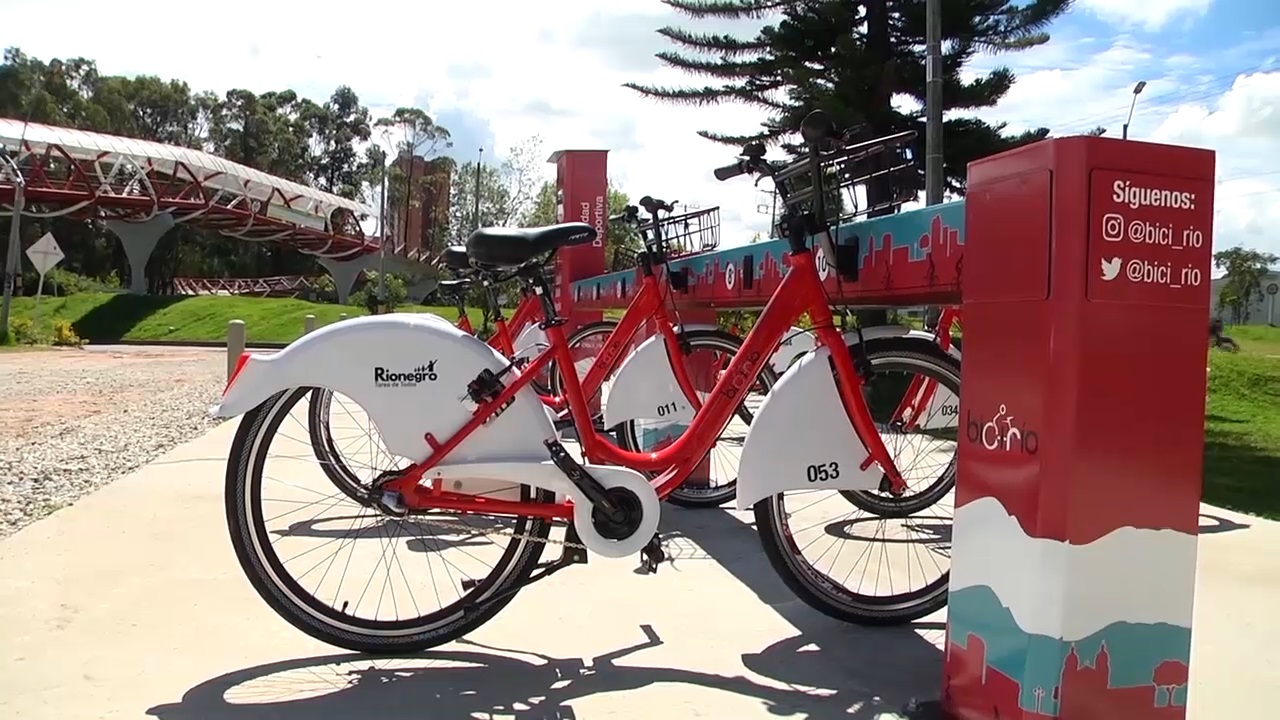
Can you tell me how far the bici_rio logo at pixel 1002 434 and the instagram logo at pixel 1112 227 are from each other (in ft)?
1.48

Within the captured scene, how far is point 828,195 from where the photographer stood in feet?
10.8

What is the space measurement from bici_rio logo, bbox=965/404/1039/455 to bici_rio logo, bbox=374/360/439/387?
157 cm

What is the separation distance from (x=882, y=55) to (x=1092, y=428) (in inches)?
574

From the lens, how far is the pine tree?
15.4 metres

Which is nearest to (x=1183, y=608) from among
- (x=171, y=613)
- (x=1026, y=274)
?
(x=1026, y=274)

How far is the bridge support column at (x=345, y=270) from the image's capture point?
157 feet

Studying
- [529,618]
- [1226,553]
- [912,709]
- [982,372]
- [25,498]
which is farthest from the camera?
[25,498]

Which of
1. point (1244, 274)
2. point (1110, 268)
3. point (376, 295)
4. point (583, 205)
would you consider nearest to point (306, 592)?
point (1110, 268)

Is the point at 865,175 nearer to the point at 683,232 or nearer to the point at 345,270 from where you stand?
the point at 683,232

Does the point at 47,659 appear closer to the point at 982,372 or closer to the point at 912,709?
the point at 912,709

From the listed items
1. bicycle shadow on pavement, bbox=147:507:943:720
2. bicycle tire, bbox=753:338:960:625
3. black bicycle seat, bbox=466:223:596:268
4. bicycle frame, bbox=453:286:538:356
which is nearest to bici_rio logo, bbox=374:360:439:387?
black bicycle seat, bbox=466:223:596:268

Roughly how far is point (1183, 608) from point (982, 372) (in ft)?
2.28

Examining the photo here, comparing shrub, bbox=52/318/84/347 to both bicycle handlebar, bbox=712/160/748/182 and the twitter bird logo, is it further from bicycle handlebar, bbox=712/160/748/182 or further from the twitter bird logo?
the twitter bird logo

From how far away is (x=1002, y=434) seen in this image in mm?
2361
